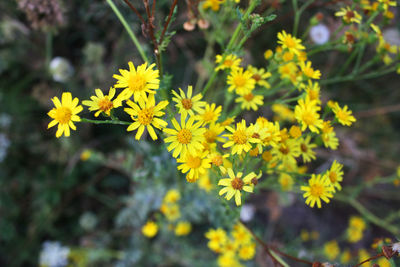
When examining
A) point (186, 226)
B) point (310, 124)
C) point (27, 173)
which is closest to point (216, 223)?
point (186, 226)

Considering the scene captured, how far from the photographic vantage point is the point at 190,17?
2000 millimetres

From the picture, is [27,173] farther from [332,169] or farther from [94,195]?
[332,169]

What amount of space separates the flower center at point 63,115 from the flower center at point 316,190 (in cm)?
136

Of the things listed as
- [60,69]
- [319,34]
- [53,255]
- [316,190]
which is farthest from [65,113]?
[319,34]

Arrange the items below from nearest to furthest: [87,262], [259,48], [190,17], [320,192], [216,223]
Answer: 1. [320,192]
2. [190,17]
3. [216,223]
4. [87,262]
5. [259,48]

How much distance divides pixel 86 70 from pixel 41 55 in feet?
1.99

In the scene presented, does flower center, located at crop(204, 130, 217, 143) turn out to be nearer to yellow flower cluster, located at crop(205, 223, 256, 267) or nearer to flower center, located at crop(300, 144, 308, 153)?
flower center, located at crop(300, 144, 308, 153)

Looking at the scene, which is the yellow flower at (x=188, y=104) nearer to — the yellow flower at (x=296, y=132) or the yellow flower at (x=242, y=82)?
the yellow flower at (x=242, y=82)

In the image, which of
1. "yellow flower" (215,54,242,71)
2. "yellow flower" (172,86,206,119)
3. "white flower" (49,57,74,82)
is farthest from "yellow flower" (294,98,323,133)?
"white flower" (49,57,74,82)

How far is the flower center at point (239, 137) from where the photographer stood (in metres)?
1.54

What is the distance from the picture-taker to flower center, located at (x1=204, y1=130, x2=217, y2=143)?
1.61m

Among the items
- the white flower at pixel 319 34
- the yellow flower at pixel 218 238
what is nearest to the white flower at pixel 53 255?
the yellow flower at pixel 218 238

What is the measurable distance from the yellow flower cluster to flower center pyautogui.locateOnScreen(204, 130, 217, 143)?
121cm

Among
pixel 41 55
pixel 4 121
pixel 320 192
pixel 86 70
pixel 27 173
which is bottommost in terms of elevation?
pixel 320 192
